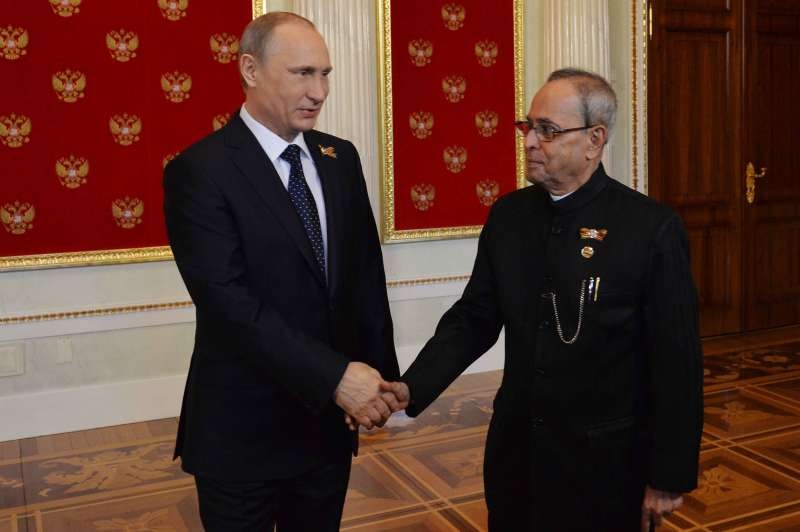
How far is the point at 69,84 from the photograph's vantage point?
4699 millimetres

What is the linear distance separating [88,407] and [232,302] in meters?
3.18

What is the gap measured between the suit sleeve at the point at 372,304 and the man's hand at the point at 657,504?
2.21 ft

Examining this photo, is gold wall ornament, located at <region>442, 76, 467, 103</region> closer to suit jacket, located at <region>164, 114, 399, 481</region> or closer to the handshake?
suit jacket, located at <region>164, 114, 399, 481</region>

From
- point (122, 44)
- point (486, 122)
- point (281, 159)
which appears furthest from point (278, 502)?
point (486, 122)

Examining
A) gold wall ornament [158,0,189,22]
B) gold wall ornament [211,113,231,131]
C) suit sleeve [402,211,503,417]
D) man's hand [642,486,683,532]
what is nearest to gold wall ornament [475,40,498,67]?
gold wall ornament [211,113,231,131]

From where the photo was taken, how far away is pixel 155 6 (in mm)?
4828

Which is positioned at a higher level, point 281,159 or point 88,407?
point 281,159

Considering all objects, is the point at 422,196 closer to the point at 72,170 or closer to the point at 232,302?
the point at 72,170

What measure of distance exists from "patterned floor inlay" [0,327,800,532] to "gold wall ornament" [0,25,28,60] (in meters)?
1.97

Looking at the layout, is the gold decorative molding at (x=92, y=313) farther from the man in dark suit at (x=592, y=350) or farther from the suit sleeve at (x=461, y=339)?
the man in dark suit at (x=592, y=350)

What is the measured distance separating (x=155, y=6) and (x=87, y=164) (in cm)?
91

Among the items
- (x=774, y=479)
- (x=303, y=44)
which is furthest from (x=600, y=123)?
(x=774, y=479)

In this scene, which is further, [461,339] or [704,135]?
[704,135]

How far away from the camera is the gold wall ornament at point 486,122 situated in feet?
19.1
